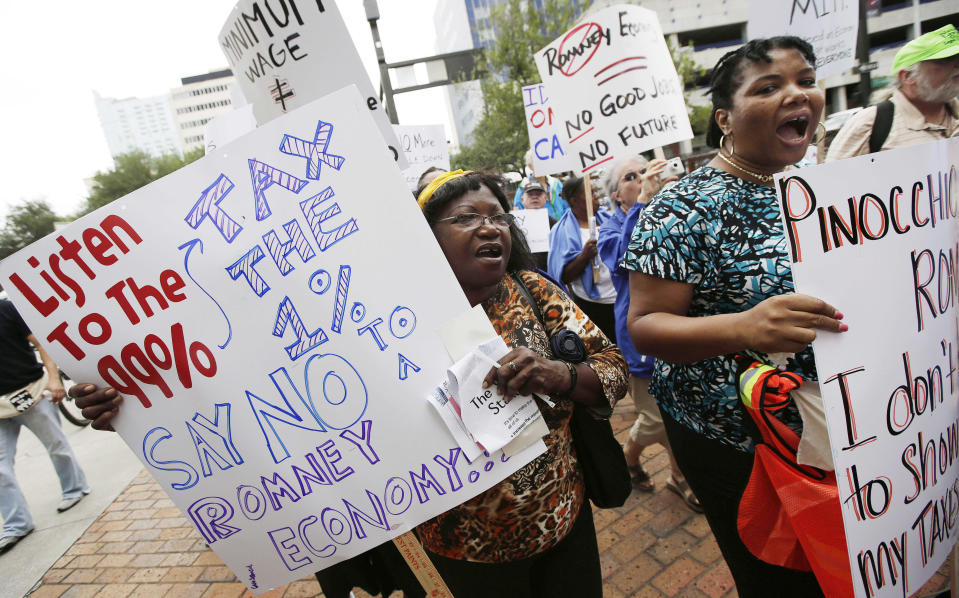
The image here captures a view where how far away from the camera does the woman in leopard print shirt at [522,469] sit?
1478 millimetres

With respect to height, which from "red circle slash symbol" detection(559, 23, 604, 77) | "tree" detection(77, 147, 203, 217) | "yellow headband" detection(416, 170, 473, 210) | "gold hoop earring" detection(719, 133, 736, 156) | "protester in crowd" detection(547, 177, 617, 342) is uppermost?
"tree" detection(77, 147, 203, 217)

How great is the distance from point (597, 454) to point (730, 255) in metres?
0.75

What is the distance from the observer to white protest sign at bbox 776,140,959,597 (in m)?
1.11

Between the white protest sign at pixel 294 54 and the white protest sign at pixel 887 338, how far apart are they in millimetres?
1961

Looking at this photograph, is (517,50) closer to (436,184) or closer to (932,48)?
(932,48)

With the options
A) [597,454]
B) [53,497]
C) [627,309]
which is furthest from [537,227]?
[53,497]

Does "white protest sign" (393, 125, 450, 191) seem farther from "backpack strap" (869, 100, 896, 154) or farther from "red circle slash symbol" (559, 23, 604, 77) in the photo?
"backpack strap" (869, 100, 896, 154)

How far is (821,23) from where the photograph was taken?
11.8 feet

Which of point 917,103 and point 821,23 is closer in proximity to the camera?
point 917,103

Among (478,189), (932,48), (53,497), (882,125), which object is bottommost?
(53,497)

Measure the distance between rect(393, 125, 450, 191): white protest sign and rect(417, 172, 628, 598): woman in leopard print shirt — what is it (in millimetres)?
3802

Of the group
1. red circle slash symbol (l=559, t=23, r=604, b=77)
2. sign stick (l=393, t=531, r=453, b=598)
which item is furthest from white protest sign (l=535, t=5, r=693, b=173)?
sign stick (l=393, t=531, r=453, b=598)

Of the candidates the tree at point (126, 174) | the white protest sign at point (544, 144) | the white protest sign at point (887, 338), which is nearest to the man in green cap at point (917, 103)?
the white protest sign at point (887, 338)

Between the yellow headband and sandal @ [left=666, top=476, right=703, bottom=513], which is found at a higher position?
the yellow headband
